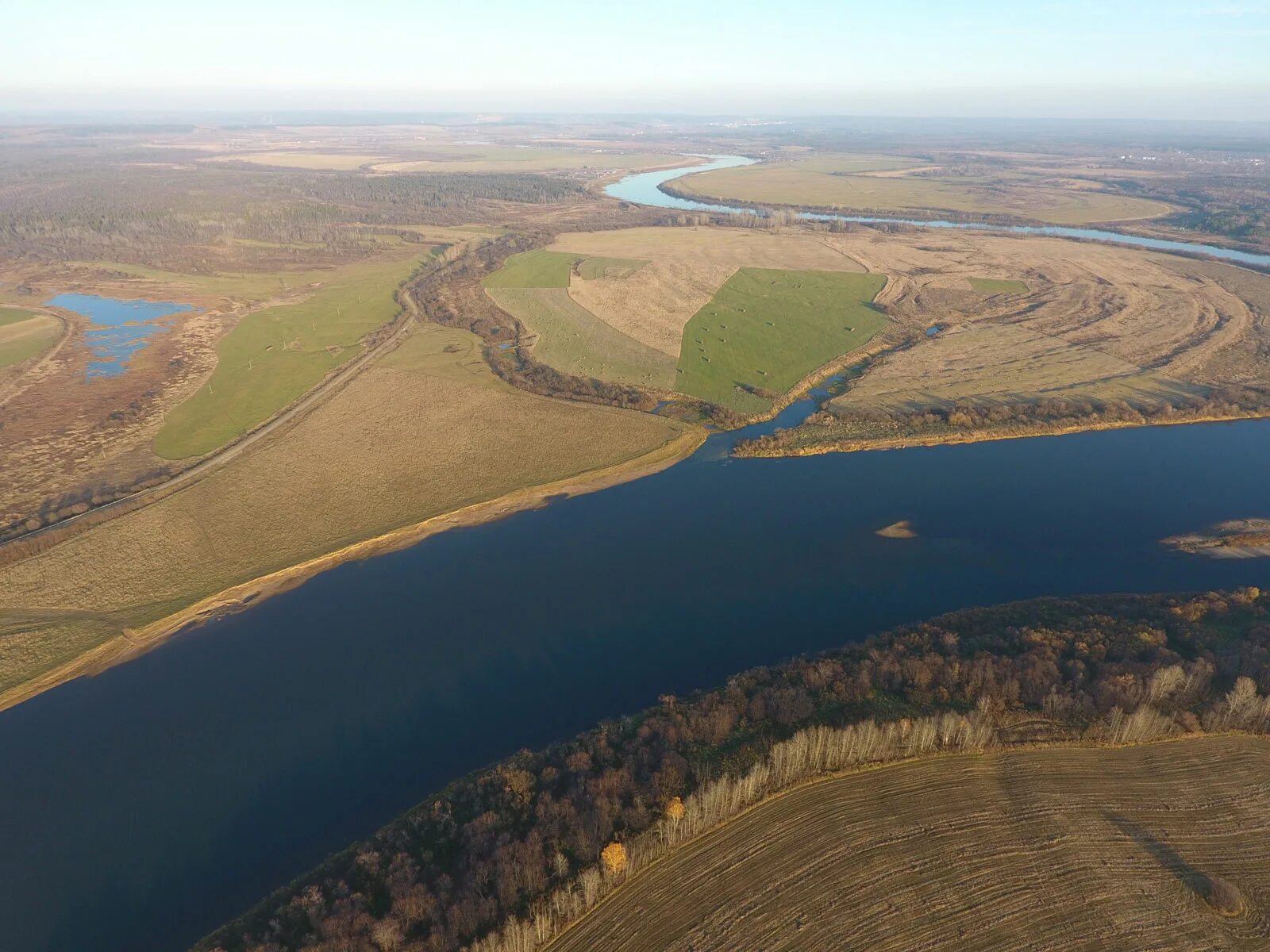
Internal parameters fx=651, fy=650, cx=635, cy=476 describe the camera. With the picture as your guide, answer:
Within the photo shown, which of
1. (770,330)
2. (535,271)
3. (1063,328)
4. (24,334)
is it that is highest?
(535,271)

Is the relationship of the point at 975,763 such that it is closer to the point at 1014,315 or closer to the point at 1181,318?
the point at 1014,315

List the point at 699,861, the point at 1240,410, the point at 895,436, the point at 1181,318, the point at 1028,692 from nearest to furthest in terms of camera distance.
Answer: the point at 699,861, the point at 1028,692, the point at 895,436, the point at 1240,410, the point at 1181,318

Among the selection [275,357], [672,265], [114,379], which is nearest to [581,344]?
[275,357]

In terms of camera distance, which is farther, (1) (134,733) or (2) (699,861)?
(1) (134,733)

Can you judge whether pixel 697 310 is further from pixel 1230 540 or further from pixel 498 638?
pixel 498 638

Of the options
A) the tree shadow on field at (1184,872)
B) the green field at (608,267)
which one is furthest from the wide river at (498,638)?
the green field at (608,267)

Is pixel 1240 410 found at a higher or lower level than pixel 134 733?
higher

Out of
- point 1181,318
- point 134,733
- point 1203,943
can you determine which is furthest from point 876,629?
point 1181,318
